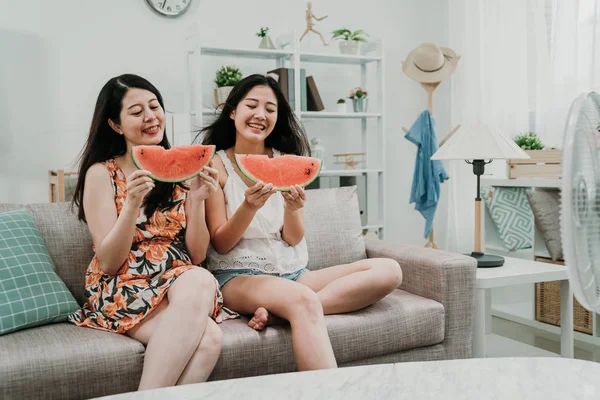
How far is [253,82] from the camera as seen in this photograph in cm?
230

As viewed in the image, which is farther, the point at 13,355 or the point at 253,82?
the point at 253,82

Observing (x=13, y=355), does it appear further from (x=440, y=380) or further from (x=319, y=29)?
(x=319, y=29)

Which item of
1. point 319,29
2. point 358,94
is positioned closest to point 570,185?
point 358,94

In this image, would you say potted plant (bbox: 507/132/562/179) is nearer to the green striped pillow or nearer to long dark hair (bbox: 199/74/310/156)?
long dark hair (bbox: 199/74/310/156)

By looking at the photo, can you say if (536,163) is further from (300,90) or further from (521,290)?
(300,90)

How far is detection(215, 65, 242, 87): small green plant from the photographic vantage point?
12.9 feet

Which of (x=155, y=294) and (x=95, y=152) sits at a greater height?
(x=95, y=152)

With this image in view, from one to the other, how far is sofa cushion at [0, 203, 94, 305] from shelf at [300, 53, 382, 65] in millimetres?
2435

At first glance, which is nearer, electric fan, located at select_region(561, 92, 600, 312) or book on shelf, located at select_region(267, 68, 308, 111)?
electric fan, located at select_region(561, 92, 600, 312)

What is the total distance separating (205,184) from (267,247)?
0.37 meters

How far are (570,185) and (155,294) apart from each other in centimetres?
135

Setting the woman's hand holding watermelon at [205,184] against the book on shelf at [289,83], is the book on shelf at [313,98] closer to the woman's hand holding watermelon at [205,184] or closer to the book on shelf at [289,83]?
the book on shelf at [289,83]

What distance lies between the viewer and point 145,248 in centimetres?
197

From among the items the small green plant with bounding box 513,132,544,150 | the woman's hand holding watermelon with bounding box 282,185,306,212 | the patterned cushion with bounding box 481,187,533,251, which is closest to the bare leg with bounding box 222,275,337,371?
the woman's hand holding watermelon with bounding box 282,185,306,212
